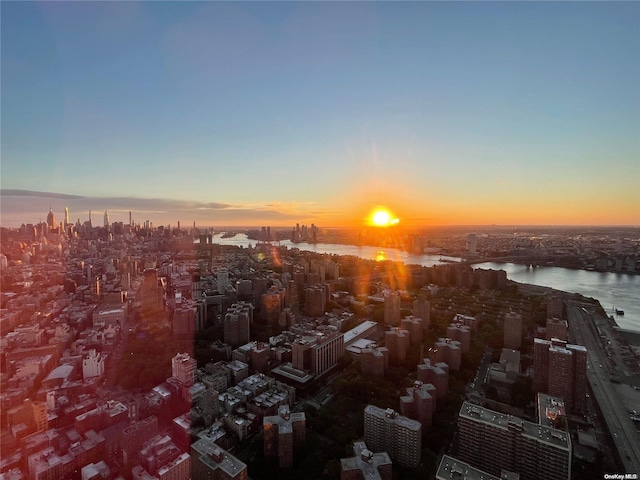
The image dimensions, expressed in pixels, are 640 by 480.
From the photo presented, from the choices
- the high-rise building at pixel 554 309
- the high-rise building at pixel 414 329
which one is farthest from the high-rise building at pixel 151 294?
the high-rise building at pixel 554 309

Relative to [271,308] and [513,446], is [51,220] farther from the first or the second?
[513,446]

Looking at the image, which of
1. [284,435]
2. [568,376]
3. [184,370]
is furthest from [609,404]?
[184,370]

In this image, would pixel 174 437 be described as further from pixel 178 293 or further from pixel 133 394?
pixel 178 293

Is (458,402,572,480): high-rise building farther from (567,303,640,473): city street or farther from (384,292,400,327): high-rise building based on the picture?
(384,292,400,327): high-rise building

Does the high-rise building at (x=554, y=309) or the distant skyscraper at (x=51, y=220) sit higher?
the distant skyscraper at (x=51, y=220)

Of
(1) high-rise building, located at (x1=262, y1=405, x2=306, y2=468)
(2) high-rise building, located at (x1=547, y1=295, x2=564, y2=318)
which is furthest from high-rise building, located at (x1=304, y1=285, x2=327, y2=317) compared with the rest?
(2) high-rise building, located at (x1=547, y1=295, x2=564, y2=318)

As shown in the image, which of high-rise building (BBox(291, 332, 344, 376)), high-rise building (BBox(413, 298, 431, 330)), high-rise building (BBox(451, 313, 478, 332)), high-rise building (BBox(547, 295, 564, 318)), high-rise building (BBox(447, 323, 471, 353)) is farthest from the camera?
high-rise building (BBox(547, 295, 564, 318))

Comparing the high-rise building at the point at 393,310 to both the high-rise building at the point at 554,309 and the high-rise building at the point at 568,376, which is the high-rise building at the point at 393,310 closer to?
the high-rise building at the point at 568,376
